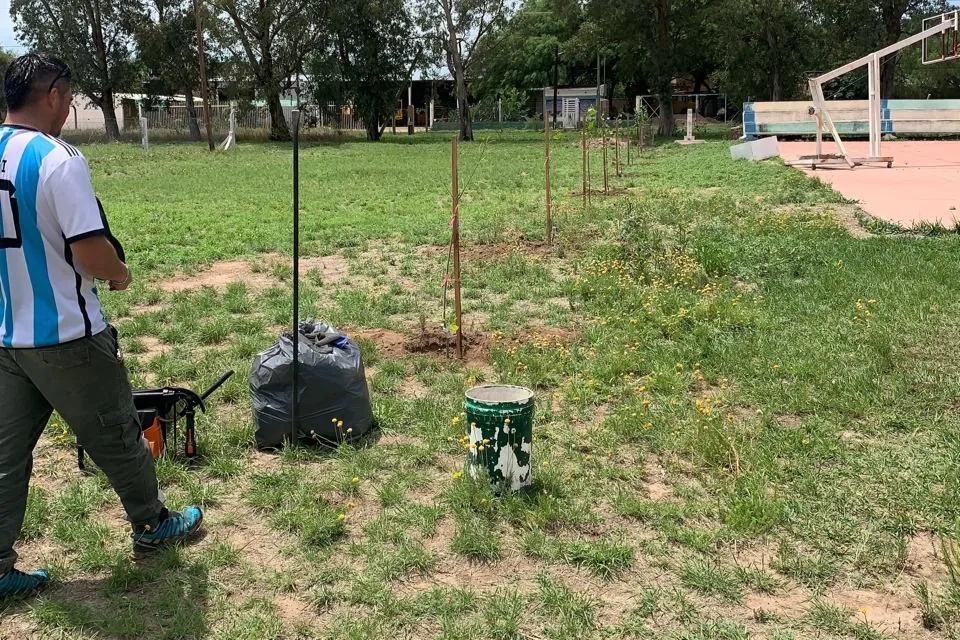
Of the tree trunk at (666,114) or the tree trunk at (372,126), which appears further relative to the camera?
the tree trunk at (372,126)

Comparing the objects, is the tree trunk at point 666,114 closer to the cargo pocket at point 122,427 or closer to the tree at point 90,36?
the tree at point 90,36

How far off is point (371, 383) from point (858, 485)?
283 centimetres

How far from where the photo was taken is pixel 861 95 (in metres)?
44.5

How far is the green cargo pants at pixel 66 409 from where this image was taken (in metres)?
2.76

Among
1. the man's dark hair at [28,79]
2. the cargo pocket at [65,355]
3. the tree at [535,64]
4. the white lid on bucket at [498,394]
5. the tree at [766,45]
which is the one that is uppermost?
the tree at [535,64]

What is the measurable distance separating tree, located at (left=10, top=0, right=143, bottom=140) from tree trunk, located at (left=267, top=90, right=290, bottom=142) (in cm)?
745

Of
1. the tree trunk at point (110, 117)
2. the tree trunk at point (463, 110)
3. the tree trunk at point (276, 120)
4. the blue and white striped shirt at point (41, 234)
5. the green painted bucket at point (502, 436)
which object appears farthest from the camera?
the tree trunk at point (463, 110)

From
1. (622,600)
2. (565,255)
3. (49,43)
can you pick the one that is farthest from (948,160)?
(49,43)

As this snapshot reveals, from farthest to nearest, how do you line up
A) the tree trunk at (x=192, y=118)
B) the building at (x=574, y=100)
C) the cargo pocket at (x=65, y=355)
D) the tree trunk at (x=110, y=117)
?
the building at (x=574, y=100)
the tree trunk at (x=192, y=118)
the tree trunk at (x=110, y=117)
the cargo pocket at (x=65, y=355)

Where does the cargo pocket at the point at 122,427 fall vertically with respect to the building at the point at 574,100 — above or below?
below

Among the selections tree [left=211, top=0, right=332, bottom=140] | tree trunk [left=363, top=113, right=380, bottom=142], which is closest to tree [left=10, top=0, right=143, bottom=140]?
tree [left=211, top=0, right=332, bottom=140]

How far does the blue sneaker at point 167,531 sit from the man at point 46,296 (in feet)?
1.33

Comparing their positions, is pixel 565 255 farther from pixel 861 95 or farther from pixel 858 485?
pixel 861 95

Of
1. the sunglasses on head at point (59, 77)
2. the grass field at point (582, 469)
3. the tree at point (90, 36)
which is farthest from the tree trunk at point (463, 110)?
the sunglasses on head at point (59, 77)
